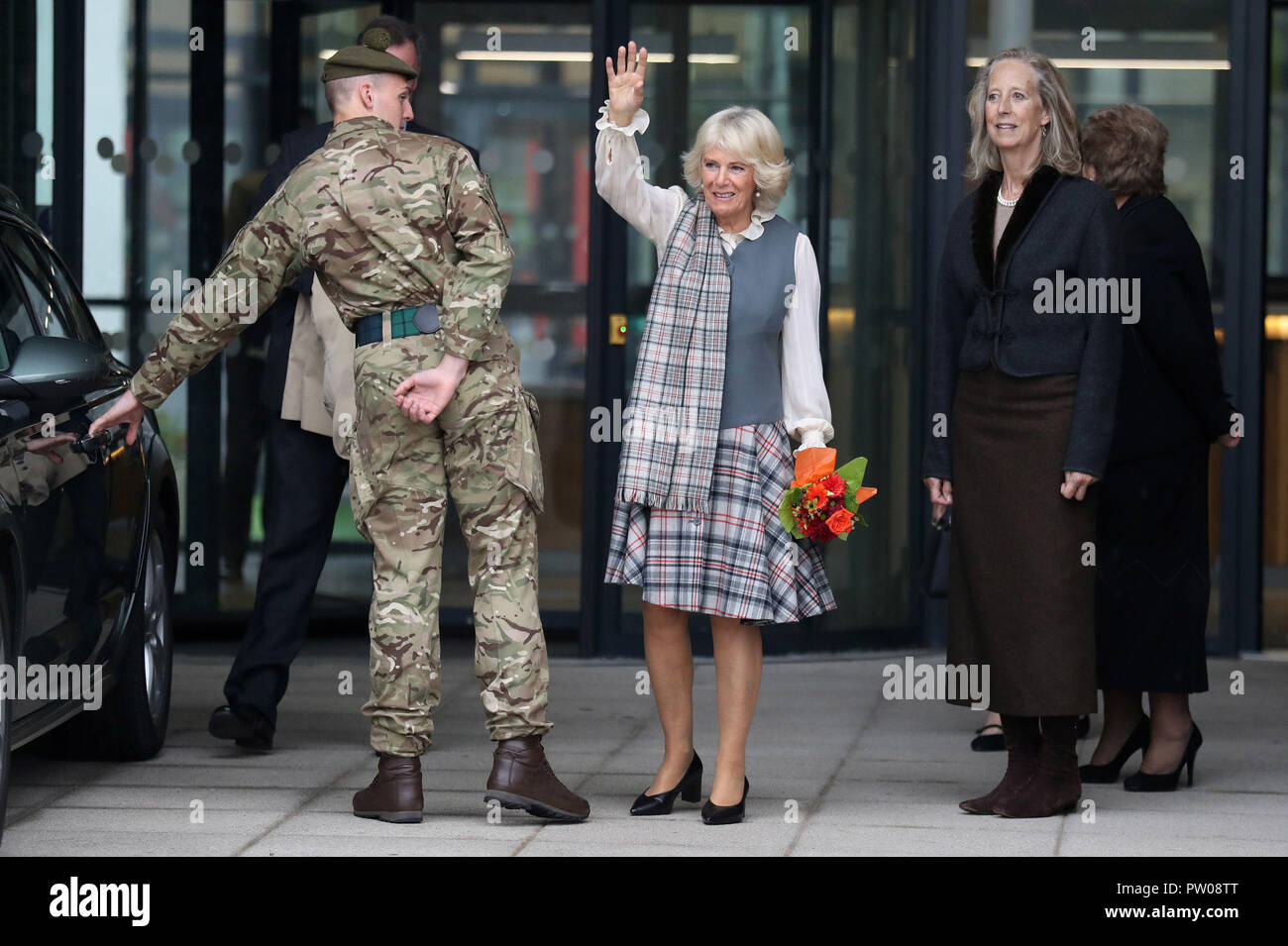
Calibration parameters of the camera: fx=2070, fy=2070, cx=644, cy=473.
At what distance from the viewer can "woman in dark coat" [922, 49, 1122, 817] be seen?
5316 mm

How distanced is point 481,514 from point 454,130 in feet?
18.9

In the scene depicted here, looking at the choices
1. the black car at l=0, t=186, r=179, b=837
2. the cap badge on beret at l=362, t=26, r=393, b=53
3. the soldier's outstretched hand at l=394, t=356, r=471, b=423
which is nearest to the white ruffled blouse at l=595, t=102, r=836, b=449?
the soldier's outstretched hand at l=394, t=356, r=471, b=423

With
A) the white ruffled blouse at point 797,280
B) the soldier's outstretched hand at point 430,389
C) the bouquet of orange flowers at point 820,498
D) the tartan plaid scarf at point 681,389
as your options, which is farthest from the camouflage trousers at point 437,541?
the bouquet of orange flowers at point 820,498

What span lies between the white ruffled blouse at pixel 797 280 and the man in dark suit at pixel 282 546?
45.8 inches

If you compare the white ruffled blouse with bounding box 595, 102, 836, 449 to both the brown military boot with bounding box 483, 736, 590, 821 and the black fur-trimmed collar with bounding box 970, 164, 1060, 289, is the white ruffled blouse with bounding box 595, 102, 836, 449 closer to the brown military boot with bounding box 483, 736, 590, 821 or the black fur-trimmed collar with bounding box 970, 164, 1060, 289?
the black fur-trimmed collar with bounding box 970, 164, 1060, 289

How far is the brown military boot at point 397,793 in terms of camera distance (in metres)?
5.17

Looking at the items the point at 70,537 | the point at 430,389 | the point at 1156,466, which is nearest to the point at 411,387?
the point at 430,389

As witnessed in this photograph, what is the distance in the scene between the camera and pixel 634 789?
5781mm

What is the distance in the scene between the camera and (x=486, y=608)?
5.15m

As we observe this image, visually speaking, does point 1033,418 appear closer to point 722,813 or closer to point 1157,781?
point 1157,781

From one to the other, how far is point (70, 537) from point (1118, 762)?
3.01 meters

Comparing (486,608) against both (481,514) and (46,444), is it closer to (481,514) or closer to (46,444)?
(481,514)

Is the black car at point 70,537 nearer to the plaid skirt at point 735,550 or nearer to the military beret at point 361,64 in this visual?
the military beret at point 361,64

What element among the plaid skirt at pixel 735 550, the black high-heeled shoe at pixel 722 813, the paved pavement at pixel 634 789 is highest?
the plaid skirt at pixel 735 550
